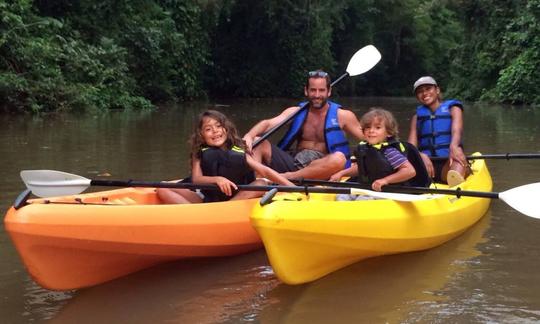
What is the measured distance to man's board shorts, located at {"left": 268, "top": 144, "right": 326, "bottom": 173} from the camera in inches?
201

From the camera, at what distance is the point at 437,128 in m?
5.78

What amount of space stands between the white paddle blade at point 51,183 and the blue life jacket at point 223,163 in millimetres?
675

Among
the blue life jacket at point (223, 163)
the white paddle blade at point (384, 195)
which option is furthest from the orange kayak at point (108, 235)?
the white paddle blade at point (384, 195)

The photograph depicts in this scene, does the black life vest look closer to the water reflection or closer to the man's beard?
the water reflection

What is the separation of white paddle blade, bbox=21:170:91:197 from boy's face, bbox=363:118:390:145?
1.60 metres

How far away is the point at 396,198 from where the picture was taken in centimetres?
393

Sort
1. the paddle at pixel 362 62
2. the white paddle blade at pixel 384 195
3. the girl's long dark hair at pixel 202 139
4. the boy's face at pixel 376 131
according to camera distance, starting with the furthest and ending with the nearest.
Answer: the paddle at pixel 362 62 → the girl's long dark hair at pixel 202 139 → the boy's face at pixel 376 131 → the white paddle blade at pixel 384 195

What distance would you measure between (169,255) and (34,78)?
34.5ft

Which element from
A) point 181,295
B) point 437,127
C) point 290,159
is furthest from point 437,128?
point 181,295

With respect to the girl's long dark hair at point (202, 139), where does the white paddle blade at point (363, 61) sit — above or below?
above

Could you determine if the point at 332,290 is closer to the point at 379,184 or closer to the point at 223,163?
the point at 379,184

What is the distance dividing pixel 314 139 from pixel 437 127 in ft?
3.47

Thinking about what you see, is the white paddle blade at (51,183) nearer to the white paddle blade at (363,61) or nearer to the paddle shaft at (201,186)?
the paddle shaft at (201,186)

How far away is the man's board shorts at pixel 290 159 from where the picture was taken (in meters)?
5.11
